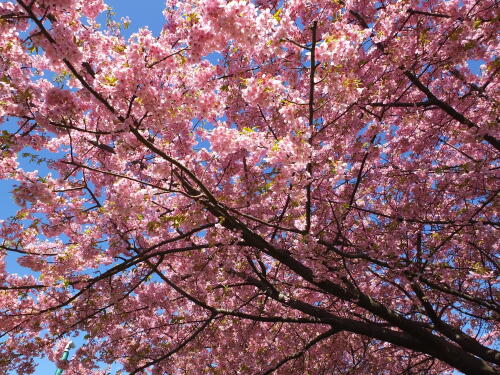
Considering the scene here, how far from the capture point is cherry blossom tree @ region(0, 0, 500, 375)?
195 inches

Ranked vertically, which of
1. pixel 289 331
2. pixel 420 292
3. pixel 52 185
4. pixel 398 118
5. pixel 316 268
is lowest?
pixel 420 292

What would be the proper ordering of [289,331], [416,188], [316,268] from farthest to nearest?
[289,331]
[416,188]
[316,268]

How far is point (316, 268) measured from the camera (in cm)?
686

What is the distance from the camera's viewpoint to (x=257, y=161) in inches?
314

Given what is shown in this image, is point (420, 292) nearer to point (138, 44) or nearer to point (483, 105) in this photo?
point (483, 105)

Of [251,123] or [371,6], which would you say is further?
[251,123]

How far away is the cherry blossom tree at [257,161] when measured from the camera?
4.95 metres

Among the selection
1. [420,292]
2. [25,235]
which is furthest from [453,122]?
[25,235]

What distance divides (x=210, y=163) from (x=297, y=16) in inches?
132

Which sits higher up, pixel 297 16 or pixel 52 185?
pixel 297 16

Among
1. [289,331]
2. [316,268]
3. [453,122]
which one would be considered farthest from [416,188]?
[289,331]

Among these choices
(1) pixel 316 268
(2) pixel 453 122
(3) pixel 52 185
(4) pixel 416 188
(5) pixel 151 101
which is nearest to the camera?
(5) pixel 151 101

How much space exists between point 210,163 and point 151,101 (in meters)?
2.77

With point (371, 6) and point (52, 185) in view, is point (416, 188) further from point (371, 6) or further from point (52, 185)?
point (52, 185)
